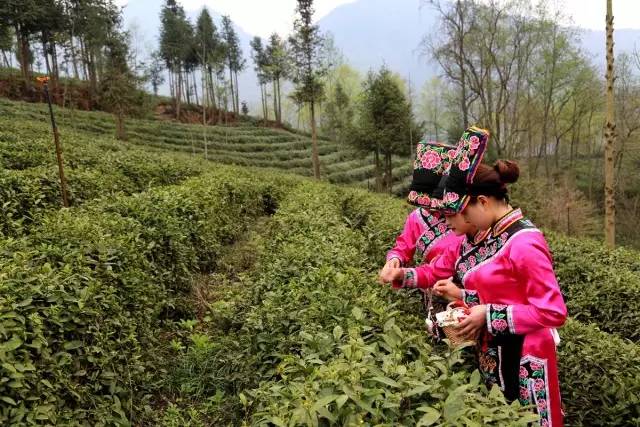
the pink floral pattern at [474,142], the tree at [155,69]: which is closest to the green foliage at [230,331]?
the pink floral pattern at [474,142]

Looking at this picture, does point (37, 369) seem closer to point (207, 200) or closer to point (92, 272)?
point (92, 272)

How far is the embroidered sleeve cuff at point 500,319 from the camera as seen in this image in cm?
204

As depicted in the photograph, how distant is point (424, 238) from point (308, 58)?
952 inches

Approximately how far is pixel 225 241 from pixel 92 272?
4.80 m

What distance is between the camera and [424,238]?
3.10 metres

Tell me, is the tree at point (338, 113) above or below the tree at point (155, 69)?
below

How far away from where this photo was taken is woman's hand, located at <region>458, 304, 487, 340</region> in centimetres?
209

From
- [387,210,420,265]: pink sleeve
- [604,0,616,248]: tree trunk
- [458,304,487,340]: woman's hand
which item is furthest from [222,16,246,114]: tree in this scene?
[458,304,487,340]: woman's hand

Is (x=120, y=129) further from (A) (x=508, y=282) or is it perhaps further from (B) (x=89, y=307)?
(A) (x=508, y=282)

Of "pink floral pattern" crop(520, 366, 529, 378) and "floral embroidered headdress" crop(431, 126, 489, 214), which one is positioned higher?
"floral embroidered headdress" crop(431, 126, 489, 214)

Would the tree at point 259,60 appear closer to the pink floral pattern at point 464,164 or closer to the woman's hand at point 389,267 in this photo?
the woman's hand at point 389,267

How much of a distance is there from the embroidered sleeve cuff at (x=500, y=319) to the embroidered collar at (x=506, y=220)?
0.35 m

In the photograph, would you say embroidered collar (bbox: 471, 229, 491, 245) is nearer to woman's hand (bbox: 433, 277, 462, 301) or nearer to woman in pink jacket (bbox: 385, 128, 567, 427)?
woman in pink jacket (bbox: 385, 128, 567, 427)

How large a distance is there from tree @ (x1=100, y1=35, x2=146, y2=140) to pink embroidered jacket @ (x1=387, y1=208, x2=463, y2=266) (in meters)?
24.9
